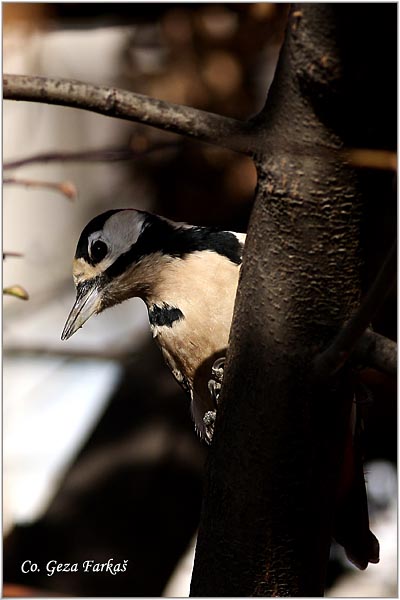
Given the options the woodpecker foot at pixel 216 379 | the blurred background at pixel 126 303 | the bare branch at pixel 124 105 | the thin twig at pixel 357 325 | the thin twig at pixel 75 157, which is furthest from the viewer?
the blurred background at pixel 126 303

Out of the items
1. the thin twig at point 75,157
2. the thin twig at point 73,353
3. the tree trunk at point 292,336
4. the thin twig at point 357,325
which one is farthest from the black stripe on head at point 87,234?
the thin twig at point 73,353

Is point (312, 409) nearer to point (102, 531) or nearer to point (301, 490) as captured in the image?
point (301, 490)

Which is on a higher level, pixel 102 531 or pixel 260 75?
pixel 260 75

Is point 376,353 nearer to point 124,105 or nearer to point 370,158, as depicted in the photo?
point 370,158

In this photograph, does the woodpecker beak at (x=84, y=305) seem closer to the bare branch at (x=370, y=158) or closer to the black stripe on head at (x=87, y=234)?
the black stripe on head at (x=87, y=234)

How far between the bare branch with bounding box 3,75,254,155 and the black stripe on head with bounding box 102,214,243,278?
2.01ft

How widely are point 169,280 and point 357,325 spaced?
27.9 inches

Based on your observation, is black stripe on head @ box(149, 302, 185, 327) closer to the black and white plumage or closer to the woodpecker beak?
the black and white plumage

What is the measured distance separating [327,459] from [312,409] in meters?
0.09

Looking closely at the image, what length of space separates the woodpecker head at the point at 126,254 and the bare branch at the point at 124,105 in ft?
1.92

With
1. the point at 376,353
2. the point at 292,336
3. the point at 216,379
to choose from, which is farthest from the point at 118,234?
the point at 376,353

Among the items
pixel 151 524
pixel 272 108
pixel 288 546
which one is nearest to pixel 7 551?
pixel 151 524

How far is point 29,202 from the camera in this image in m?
2.80

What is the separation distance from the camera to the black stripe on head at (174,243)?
1.57 m
